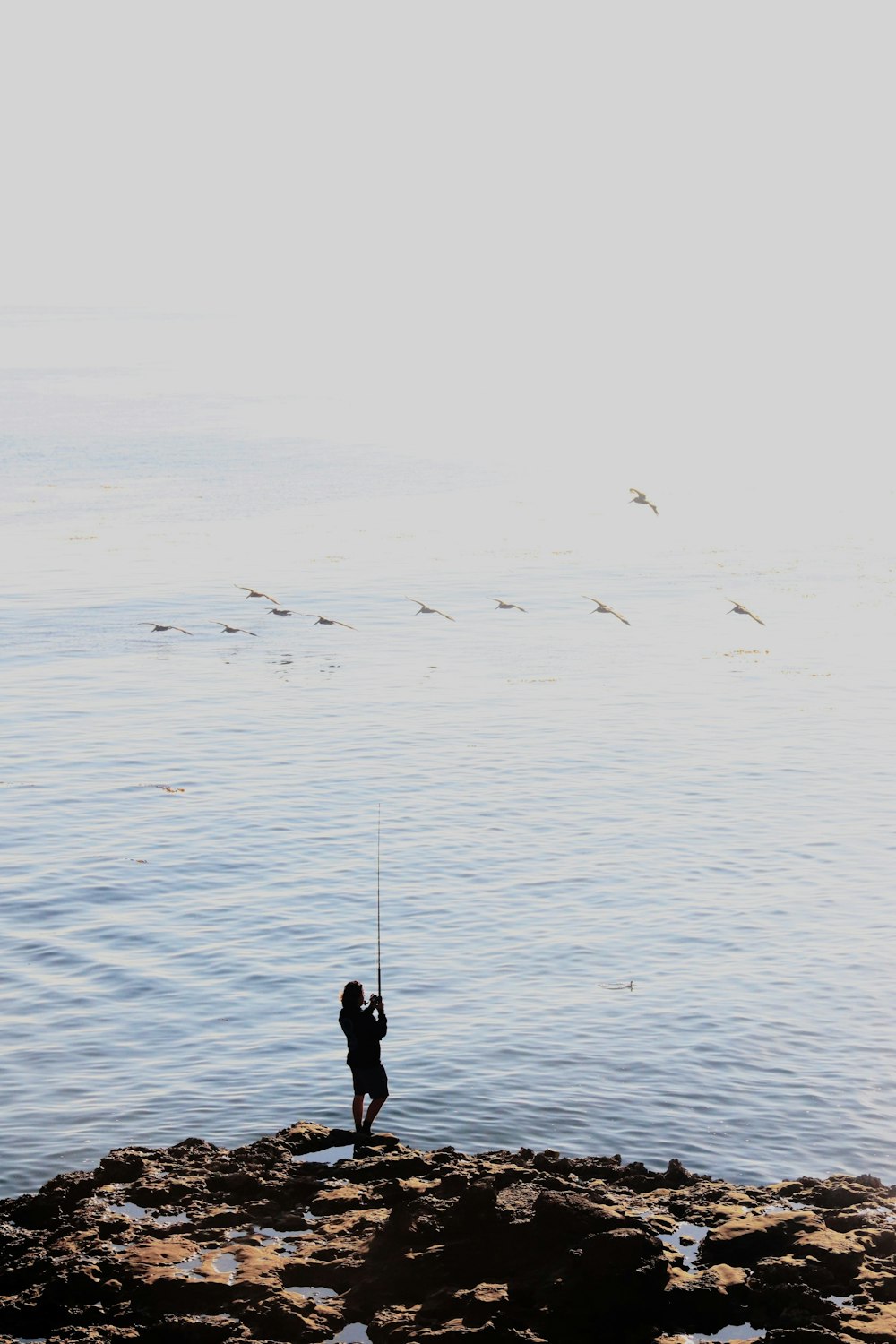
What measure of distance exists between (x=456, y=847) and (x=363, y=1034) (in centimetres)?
1968

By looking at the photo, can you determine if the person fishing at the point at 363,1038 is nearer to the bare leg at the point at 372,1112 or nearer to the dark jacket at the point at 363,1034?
the dark jacket at the point at 363,1034

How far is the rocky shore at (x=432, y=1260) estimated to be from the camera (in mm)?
16578

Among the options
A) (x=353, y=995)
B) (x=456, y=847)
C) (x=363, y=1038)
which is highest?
(x=353, y=995)

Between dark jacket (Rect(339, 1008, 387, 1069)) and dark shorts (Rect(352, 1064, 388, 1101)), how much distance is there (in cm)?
7

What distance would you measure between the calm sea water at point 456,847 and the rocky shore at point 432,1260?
305cm

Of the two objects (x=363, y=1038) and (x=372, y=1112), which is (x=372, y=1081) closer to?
(x=363, y=1038)

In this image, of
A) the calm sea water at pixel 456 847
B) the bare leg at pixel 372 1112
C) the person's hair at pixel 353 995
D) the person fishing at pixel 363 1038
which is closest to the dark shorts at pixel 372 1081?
the person fishing at pixel 363 1038

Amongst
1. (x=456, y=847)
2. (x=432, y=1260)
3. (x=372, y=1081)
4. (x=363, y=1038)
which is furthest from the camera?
(x=456, y=847)

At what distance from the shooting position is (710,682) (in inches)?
2432

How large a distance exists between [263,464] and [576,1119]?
10755 centimetres

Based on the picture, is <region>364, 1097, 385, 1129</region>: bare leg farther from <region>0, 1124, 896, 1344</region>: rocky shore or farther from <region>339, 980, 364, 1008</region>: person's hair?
<region>339, 980, 364, 1008</region>: person's hair

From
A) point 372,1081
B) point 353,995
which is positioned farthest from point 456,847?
point 353,995

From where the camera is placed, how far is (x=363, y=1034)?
2102 centimetres

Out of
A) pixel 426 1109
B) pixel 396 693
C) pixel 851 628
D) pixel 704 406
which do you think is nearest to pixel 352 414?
pixel 704 406
